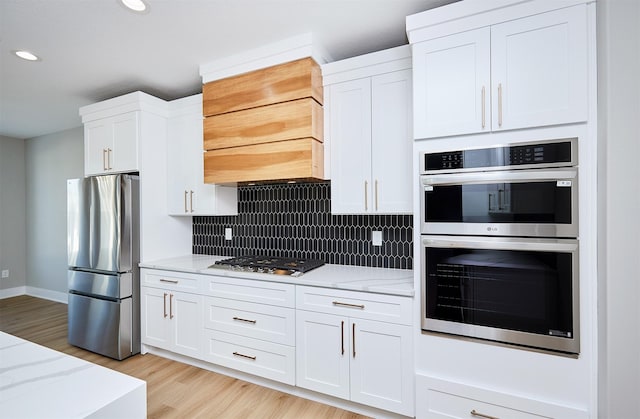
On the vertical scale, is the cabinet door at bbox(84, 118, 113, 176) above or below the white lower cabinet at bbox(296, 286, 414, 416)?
above

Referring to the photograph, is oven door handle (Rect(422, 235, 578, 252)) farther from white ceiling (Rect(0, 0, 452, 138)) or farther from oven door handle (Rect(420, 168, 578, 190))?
white ceiling (Rect(0, 0, 452, 138))

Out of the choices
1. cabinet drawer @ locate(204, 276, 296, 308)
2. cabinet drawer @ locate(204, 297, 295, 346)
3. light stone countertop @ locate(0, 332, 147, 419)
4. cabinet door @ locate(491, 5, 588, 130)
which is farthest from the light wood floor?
cabinet door @ locate(491, 5, 588, 130)

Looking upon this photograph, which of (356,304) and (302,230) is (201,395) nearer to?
(356,304)

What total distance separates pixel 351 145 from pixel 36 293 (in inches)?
227

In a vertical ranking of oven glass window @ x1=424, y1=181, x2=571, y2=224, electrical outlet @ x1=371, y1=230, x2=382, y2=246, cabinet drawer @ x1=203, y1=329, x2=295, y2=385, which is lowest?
cabinet drawer @ x1=203, y1=329, x2=295, y2=385

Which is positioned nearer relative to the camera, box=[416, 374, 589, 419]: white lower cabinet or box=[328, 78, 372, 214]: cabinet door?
box=[416, 374, 589, 419]: white lower cabinet

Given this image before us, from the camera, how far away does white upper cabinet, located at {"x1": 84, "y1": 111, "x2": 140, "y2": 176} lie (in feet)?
9.71

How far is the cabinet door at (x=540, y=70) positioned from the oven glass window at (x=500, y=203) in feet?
1.11

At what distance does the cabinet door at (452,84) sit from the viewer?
1.68 m

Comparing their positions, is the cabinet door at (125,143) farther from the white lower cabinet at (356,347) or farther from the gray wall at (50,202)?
the white lower cabinet at (356,347)

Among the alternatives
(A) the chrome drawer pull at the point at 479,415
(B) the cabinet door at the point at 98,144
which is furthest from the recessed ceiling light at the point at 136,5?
(A) the chrome drawer pull at the point at 479,415

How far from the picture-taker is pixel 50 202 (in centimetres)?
471

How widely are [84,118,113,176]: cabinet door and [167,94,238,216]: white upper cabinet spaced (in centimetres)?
62

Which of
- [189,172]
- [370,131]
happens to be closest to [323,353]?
[370,131]
